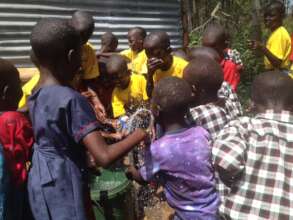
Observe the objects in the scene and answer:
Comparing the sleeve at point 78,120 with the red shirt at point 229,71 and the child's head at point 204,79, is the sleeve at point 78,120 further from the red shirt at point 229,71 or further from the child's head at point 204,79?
the red shirt at point 229,71

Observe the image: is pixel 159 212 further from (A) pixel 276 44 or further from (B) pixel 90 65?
(A) pixel 276 44

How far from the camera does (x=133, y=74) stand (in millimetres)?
4898

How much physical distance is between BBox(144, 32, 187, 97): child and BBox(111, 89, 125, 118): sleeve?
0.55 m

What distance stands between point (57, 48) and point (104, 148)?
584 mm

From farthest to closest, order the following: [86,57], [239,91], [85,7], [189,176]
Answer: [239,91]
[85,7]
[86,57]
[189,176]

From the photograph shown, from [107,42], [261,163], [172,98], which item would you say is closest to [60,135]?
[172,98]

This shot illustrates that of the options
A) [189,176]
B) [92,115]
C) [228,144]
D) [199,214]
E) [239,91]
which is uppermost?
[92,115]

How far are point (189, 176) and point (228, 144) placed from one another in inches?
14.0

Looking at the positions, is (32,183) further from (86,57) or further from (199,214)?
(86,57)

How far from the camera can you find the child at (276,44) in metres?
5.12

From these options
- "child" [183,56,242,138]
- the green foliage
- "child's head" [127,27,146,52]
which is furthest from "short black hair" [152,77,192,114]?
the green foliage

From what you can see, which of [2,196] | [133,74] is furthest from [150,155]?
[133,74]

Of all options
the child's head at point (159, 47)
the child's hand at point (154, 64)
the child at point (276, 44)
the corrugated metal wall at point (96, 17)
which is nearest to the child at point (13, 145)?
the child's hand at point (154, 64)

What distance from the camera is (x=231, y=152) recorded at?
2123 millimetres
